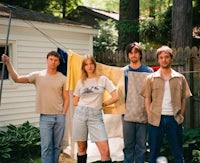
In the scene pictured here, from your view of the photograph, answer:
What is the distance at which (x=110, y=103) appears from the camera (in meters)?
4.25

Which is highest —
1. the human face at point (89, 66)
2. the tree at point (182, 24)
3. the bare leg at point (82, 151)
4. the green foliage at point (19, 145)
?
the tree at point (182, 24)

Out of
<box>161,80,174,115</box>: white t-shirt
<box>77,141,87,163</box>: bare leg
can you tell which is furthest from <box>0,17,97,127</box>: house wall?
<box>161,80,174,115</box>: white t-shirt

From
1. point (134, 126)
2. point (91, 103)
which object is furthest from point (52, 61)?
point (134, 126)

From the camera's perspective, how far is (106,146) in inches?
167

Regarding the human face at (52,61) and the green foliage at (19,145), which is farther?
the green foliage at (19,145)

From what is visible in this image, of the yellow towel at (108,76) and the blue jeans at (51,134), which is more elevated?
the yellow towel at (108,76)

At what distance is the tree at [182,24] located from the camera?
8.02 metres

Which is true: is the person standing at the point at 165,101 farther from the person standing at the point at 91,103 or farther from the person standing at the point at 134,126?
the person standing at the point at 91,103

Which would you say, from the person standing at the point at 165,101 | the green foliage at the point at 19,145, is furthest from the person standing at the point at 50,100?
the green foliage at the point at 19,145

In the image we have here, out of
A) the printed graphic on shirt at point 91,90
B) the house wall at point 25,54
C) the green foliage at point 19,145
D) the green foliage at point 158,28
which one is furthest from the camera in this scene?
the green foliage at point 158,28

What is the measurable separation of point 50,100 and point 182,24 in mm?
4948

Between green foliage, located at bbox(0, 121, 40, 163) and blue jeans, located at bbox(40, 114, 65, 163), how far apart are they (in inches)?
75.3

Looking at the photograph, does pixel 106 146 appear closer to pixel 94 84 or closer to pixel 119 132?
pixel 94 84

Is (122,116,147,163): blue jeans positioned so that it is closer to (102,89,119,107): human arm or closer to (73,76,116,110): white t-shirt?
(102,89,119,107): human arm
